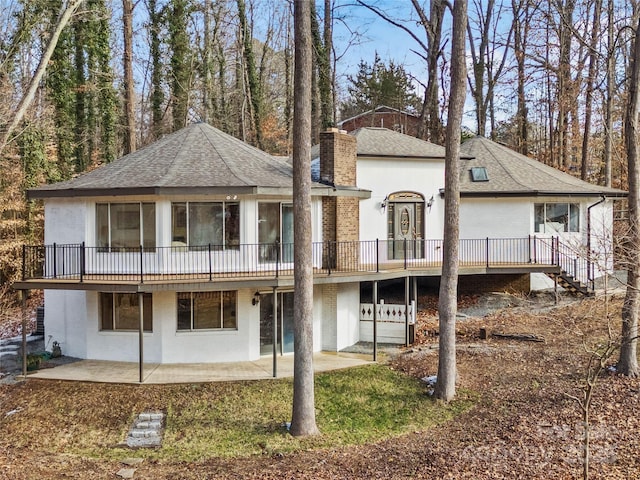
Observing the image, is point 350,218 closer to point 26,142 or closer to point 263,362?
point 263,362

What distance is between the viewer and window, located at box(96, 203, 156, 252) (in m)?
13.9

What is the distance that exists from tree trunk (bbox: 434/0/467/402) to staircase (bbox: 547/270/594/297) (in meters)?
7.39

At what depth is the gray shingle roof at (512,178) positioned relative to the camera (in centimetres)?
1945

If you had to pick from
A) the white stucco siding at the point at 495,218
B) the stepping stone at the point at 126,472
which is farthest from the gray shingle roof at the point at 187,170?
the white stucco siding at the point at 495,218

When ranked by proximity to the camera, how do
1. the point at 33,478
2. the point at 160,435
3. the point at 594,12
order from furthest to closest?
the point at 594,12 < the point at 160,435 < the point at 33,478

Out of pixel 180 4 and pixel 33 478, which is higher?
pixel 180 4

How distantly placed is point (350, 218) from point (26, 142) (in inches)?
647

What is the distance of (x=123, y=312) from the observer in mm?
14328

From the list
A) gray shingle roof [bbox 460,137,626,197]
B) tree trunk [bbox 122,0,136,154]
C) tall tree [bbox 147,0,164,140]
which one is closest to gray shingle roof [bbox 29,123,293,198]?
gray shingle roof [bbox 460,137,626,197]

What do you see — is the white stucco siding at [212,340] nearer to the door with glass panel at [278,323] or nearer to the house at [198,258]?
the house at [198,258]

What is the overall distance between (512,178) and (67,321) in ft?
53.1

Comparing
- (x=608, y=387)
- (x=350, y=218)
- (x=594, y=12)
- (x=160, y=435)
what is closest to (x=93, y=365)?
(x=160, y=435)

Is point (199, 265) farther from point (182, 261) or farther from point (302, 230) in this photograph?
point (302, 230)

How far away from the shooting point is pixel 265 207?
1466cm
